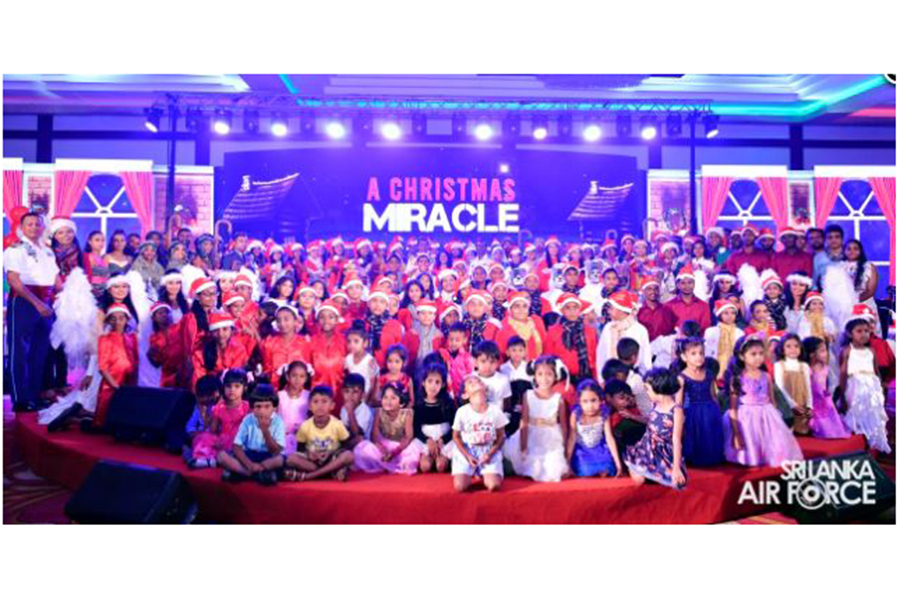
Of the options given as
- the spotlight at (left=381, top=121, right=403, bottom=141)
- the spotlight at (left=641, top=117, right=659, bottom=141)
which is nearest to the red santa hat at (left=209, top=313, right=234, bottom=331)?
the spotlight at (left=381, top=121, right=403, bottom=141)

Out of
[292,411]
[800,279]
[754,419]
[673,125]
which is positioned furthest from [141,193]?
[800,279]

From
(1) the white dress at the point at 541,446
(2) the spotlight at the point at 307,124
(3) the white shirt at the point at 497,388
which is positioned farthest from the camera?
(2) the spotlight at the point at 307,124

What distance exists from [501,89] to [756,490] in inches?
110

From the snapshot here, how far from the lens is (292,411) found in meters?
4.07

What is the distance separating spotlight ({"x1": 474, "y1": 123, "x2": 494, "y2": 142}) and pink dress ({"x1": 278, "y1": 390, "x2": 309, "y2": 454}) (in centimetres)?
195

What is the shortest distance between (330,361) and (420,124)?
1598 millimetres

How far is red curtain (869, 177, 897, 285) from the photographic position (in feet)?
14.5

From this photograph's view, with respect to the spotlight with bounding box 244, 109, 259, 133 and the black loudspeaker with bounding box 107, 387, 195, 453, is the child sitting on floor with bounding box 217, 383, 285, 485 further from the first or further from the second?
the spotlight with bounding box 244, 109, 259, 133

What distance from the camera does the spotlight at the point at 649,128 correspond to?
445 cm

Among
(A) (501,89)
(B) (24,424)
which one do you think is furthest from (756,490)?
(B) (24,424)

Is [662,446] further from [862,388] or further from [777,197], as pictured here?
[777,197]

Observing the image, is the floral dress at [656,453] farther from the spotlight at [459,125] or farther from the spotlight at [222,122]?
the spotlight at [222,122]

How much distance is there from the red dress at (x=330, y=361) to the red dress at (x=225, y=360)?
1.42ft

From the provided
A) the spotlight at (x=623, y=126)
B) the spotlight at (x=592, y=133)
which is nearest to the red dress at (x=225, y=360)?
the spotlight at (x=592, y=133)
